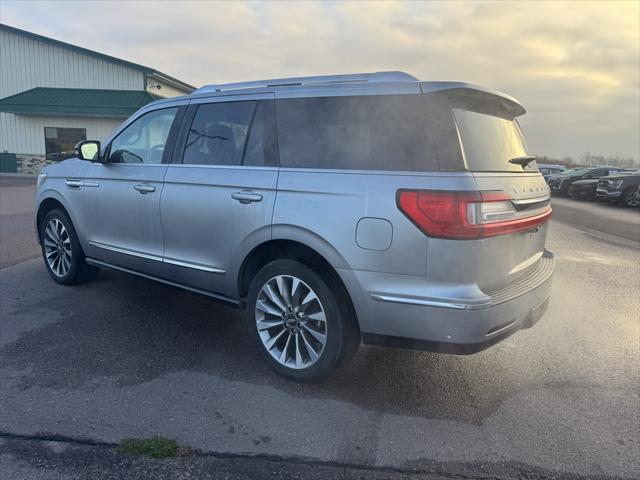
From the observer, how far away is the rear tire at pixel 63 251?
5.16 meters

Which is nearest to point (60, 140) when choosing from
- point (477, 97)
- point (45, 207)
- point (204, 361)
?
point (45, 207)

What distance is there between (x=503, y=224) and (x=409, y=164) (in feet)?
2.14

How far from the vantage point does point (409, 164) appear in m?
2.91

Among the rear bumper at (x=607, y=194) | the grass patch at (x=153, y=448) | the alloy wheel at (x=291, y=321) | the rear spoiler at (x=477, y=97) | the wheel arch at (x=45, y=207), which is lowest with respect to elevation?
the grass patch at (x=153, y=448)

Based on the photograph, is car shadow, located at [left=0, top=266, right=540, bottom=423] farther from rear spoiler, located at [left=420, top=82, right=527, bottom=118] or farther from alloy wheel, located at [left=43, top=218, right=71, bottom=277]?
rear spoiler, located at [left=420, top=82, right=527, bottom=118]

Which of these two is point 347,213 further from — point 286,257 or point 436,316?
point 436,316

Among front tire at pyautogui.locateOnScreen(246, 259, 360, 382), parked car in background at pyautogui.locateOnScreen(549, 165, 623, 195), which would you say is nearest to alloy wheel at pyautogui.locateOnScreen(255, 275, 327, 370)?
front tire at pyautogui.locateOnScreen(246, 259, 360, 382)

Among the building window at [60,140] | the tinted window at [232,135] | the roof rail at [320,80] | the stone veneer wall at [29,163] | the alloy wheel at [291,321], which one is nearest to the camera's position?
the roof rail at [320,80]

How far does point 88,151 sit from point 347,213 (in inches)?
126

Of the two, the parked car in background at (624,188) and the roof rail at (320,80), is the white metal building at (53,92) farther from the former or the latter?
the roof rail at (320,80)

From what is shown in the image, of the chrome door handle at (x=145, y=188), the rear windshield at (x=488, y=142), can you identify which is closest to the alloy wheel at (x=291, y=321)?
the rear windshield at (x=488, y=142)

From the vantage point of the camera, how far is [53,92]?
2686cm

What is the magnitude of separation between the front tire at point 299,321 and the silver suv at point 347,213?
1cm

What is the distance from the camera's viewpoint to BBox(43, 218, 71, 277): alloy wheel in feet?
17.3
